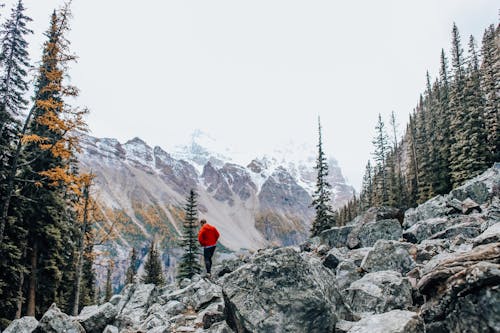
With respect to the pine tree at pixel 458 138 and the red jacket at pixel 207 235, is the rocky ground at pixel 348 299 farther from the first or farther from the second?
the pine tree at pixel 458 138

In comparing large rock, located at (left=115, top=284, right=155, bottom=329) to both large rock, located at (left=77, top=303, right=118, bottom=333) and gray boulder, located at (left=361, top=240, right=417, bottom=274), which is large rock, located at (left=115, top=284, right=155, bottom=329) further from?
gray boulder, located at (left=361, top=240, right=417, bottom=274)

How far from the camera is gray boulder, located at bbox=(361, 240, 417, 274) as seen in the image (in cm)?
1057

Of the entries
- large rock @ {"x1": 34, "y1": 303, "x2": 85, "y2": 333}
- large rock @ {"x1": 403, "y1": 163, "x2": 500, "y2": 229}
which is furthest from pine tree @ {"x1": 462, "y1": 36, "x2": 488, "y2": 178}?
large rock @ {"x1": 34, "y1": 303, "x2": 85, "y2": 333}

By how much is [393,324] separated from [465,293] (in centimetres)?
113

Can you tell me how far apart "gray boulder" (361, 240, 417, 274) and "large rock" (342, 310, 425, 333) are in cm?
543

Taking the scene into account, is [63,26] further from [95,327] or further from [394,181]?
[394,181]

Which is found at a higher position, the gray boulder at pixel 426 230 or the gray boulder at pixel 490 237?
the gray boulder at pixel 426 230

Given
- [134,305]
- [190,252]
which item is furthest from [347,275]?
[190,252]

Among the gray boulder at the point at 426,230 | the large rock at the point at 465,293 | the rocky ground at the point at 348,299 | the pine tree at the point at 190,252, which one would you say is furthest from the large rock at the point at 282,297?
the pine tree at the point at 190,252

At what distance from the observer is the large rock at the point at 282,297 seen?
20.8ft

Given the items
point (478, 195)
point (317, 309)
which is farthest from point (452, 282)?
point (478, 195)

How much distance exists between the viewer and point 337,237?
2445cm

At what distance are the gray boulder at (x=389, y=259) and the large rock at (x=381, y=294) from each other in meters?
2.50

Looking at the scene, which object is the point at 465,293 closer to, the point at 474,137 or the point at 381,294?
the point at 381,294
